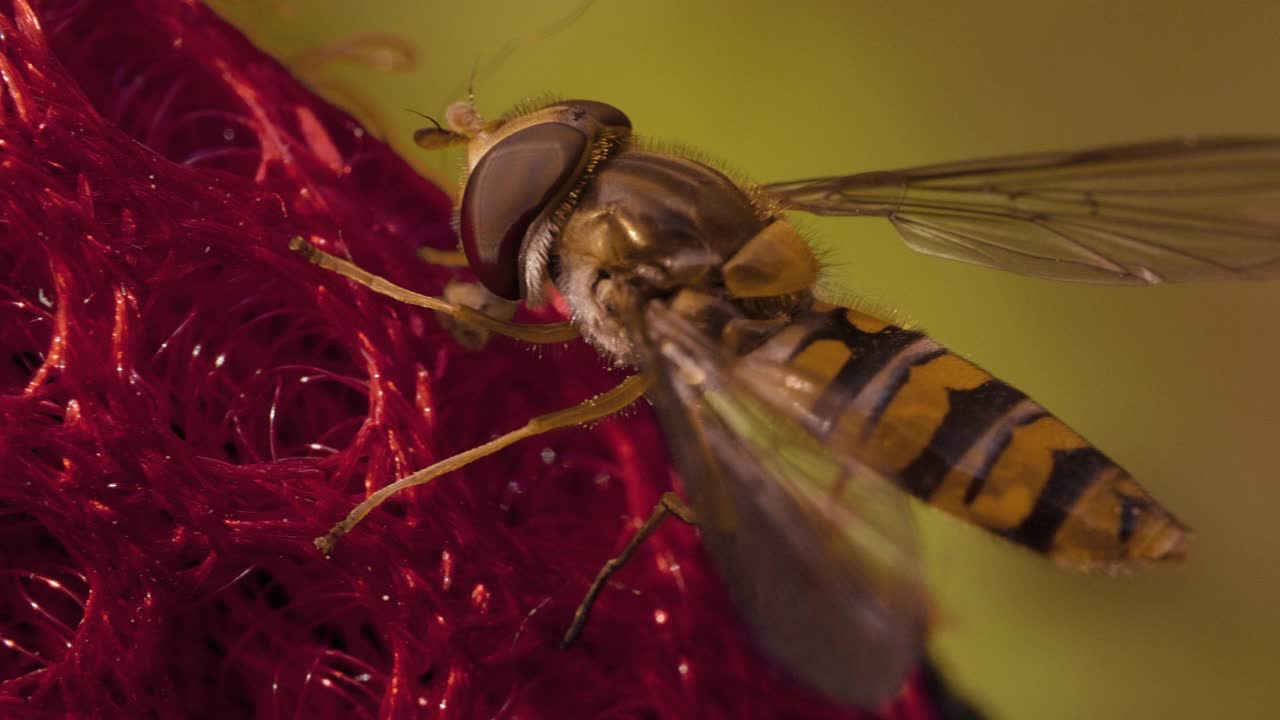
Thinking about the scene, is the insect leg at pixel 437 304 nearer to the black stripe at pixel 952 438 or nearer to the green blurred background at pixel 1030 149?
the black stripe at pixel 952 438

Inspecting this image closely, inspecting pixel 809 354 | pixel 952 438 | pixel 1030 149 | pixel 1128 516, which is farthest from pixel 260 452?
pixel 1030 149

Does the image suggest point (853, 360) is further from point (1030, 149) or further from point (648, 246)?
point (1030, 149)

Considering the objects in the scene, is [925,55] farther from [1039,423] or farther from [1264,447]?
[1039,423]

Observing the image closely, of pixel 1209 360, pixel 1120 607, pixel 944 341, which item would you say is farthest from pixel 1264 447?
pixel 944 341

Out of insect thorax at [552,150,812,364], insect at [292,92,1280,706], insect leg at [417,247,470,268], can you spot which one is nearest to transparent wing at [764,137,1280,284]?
insect at [292,92,1280,706]

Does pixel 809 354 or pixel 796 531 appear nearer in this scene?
pixel 796 531

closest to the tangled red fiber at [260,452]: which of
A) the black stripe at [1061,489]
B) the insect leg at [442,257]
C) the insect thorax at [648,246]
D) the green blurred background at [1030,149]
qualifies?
the insect leg at [442,257]
